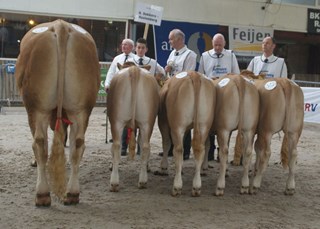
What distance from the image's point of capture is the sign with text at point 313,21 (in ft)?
63.2

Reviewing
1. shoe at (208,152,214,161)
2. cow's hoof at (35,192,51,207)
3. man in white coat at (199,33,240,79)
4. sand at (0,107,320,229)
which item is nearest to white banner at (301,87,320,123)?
sand at (0,107,320,229)

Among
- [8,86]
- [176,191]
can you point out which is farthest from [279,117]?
[8,86]

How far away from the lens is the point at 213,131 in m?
6.23

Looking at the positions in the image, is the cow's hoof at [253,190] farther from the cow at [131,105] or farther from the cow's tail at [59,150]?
the cow's tail at [59,150]

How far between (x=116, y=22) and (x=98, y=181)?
10.9 meters

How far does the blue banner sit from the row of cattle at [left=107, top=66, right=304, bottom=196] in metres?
11.0

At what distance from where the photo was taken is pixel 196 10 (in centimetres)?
1744

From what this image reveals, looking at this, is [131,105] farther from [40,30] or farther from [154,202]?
[40,30]

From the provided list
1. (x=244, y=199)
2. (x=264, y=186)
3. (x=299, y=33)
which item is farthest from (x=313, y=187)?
(x=299, y=33)

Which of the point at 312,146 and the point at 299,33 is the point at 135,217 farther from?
the point at 299,33

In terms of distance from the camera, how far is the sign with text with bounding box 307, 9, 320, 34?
63.2ft

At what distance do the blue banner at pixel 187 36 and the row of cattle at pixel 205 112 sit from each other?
11.0m

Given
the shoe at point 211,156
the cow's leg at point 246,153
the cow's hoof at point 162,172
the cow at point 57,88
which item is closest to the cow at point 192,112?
the cow's leg at point 246,153

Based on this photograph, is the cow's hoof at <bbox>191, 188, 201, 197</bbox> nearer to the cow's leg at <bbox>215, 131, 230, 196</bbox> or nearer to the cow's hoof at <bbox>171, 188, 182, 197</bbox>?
the cow's hoof at <bbox>171, 188, 182, 197</bbox>
